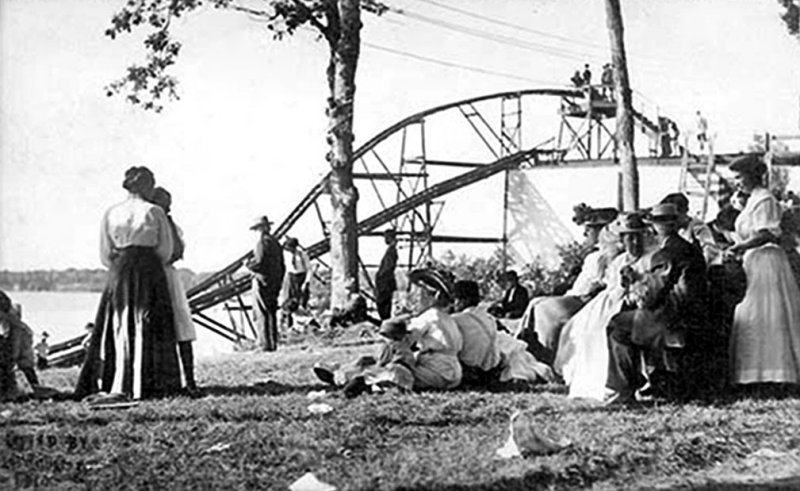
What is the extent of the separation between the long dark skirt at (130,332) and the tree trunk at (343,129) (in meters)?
2.44

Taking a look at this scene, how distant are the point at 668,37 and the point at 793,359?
246 cm

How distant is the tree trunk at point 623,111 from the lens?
9.39 meters

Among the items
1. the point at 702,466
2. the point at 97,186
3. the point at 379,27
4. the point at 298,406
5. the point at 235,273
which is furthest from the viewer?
the point at 235,273

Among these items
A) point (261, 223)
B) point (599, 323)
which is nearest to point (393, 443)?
point (599, 323)

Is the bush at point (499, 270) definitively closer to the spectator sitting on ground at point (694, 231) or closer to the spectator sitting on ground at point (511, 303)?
the spectator sitting on ground at point (511, 303)

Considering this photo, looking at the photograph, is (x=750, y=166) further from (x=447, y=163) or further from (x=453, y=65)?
(x=447, y=163)

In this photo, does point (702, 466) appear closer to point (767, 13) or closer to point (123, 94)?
point (767, 13)

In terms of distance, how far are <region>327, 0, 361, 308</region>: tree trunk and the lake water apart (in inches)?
104

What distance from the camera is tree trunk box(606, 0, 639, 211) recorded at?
939 cm

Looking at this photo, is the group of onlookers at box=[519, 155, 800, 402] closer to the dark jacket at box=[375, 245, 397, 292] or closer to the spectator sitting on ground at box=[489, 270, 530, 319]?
the spectator sitting on ground at box=[489, 270, 530, 319]

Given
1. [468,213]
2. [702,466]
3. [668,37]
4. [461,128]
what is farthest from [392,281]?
[702,466]

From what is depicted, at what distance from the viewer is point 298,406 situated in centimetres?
742

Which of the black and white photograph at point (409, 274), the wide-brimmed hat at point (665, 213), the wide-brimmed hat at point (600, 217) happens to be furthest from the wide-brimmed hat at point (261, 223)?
the wide-brimmed hat at point (665, 213)

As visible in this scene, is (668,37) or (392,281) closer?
(668,37)
